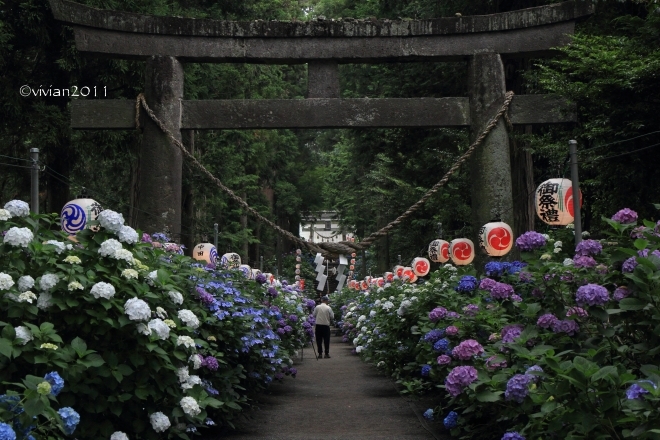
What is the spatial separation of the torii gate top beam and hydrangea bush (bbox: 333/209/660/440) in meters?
5.10

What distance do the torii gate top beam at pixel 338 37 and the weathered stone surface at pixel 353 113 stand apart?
0.65 meters

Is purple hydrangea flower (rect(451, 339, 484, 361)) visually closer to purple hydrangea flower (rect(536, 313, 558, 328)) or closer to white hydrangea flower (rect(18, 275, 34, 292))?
purple hydrangea flower (rect(536, 313, 558, 328))

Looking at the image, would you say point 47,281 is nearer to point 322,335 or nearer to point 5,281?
point 5,281

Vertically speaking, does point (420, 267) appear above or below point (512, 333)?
above

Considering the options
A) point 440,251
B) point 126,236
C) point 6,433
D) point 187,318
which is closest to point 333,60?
point 187,318

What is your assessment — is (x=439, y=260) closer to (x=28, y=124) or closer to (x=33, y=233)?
(x=28, y=124)

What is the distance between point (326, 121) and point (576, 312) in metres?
7.62

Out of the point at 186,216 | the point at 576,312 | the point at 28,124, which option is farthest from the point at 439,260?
the point at 576,312

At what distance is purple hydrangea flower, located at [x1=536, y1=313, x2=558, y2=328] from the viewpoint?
563 centimetres

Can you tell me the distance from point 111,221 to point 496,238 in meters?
7.58

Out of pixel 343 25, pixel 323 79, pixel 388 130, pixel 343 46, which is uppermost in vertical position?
pixel 388 130

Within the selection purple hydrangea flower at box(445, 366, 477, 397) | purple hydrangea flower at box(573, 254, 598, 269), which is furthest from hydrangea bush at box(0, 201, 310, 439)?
purple hydrangea flower at box(573, 254, 598, 269)

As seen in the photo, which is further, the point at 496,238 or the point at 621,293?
the point at 496,238

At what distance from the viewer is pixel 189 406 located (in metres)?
6.14
